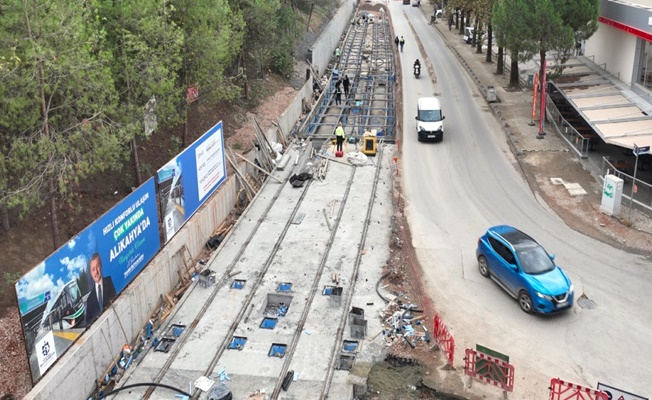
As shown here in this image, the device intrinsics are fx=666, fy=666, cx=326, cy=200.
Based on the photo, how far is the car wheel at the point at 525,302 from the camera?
1822cm

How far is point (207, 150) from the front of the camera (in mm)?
Answer: 23703

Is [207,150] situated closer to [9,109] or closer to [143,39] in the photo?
[143,39]

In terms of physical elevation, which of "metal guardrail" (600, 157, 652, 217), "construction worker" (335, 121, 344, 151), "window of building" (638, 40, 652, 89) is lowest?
"metal guardrail" (600, 157, 652, 217)

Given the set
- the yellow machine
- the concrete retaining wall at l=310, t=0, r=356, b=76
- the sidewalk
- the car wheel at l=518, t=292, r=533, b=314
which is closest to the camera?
the car wheel at l=518, t=292, r=533, b=314

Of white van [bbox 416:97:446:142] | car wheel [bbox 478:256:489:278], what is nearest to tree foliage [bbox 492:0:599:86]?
white van [bbox 416:97:446:142]

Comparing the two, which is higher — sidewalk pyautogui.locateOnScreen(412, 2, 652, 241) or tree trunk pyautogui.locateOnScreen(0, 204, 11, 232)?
tree trunk pyautogui.locateOnScreen(0, 204, 11, 232)

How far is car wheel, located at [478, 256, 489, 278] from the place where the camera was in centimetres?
2042

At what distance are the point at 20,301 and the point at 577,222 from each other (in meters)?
19.0

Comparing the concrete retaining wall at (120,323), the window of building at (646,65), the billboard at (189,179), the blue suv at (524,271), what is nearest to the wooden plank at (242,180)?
the billboard at (189,179)

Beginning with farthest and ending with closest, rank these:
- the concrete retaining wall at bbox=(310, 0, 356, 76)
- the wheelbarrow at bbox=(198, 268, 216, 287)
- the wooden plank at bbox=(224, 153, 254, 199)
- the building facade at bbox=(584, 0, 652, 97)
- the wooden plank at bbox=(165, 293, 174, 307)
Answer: the concrete retaining wall at bbox=(310, 0, 356, 76)
the building facade at bbox=(584, 0, 652, 97)
the wooden plank at bbox=(224, 153, 254, 199)
the wheelbarrow at bbox=(198, 268, 216, 287)
the wooden plank at bbox=(165, 293, 174, 307)

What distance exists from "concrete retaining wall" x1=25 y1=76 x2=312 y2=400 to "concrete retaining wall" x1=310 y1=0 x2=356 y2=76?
2937 cm

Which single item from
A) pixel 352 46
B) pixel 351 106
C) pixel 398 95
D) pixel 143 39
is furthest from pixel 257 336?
pixel 352 46

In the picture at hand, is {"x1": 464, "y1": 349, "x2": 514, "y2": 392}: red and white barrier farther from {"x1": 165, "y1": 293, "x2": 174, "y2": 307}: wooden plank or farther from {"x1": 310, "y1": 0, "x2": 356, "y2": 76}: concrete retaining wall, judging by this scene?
{"x1": 310, "y1": 0, "x2": 356, "y2": 76}: concrete retaining wall

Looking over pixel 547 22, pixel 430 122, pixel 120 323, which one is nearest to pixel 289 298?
pixel 120 323
